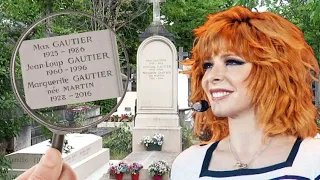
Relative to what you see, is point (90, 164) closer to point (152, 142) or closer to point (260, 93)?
point (152, 142)

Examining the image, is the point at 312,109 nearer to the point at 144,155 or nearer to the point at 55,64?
the point at 55,64

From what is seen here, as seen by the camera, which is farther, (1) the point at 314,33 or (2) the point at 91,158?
(1) the point at 314,33

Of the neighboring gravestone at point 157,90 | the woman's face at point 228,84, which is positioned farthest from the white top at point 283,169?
the neighboring gravestone at point 157,90

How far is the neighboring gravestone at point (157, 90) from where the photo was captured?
27.6 ft

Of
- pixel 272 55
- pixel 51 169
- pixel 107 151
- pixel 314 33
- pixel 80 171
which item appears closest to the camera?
pixel 51 169

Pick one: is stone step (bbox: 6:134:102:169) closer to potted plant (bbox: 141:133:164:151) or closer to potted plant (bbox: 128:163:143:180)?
potted plant (bbox: 128:163:143:180)

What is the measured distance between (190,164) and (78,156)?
15.6 ft

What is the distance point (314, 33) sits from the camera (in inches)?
434

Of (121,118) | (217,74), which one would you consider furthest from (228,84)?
(121,118)

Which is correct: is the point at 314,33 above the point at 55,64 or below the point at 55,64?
above

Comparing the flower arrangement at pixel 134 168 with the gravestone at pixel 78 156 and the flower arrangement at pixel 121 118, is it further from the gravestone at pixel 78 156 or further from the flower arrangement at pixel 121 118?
the flower arrangement at pixel 121 118

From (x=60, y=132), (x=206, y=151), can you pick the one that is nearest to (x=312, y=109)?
(x=206, y=151)

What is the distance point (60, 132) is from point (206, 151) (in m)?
0.59

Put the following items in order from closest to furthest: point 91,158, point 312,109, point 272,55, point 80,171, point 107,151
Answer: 1. point 272,55
2. point 312,109
3. point 80,171
4. point 91,158
5. point 107,151
